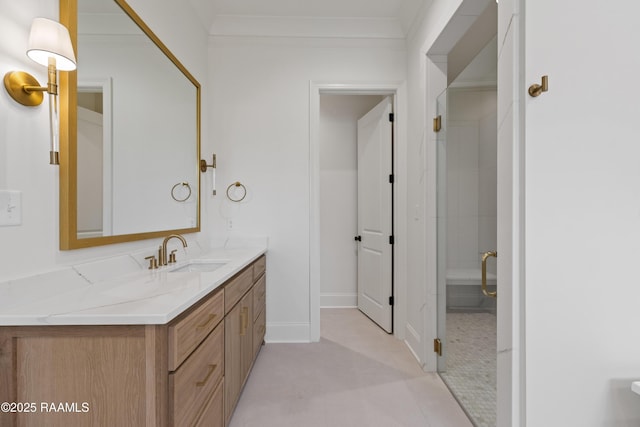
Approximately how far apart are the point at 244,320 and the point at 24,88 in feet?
4.82

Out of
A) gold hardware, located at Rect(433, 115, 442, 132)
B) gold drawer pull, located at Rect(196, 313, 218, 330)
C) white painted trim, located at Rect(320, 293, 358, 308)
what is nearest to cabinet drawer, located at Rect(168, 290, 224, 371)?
gold drawer pull, located at Rect(196, 313, 218, 330)

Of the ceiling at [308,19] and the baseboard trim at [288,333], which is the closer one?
the ceiling at [308,19]

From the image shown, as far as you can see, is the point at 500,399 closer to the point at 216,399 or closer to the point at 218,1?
the point at 216,399

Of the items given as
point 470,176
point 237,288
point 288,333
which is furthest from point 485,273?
point 288,333

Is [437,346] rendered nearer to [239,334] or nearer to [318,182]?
[239,334]

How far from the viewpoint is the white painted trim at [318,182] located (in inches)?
111

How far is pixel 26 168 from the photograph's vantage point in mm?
1091

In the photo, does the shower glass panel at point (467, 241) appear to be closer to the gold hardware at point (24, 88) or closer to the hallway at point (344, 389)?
the hallway at point (344, 389)

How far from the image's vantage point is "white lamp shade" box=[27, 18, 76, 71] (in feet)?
3.34

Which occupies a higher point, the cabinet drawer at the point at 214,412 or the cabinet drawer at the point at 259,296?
the cabinet drawer at the point at 259,296

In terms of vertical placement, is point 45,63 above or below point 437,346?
above
